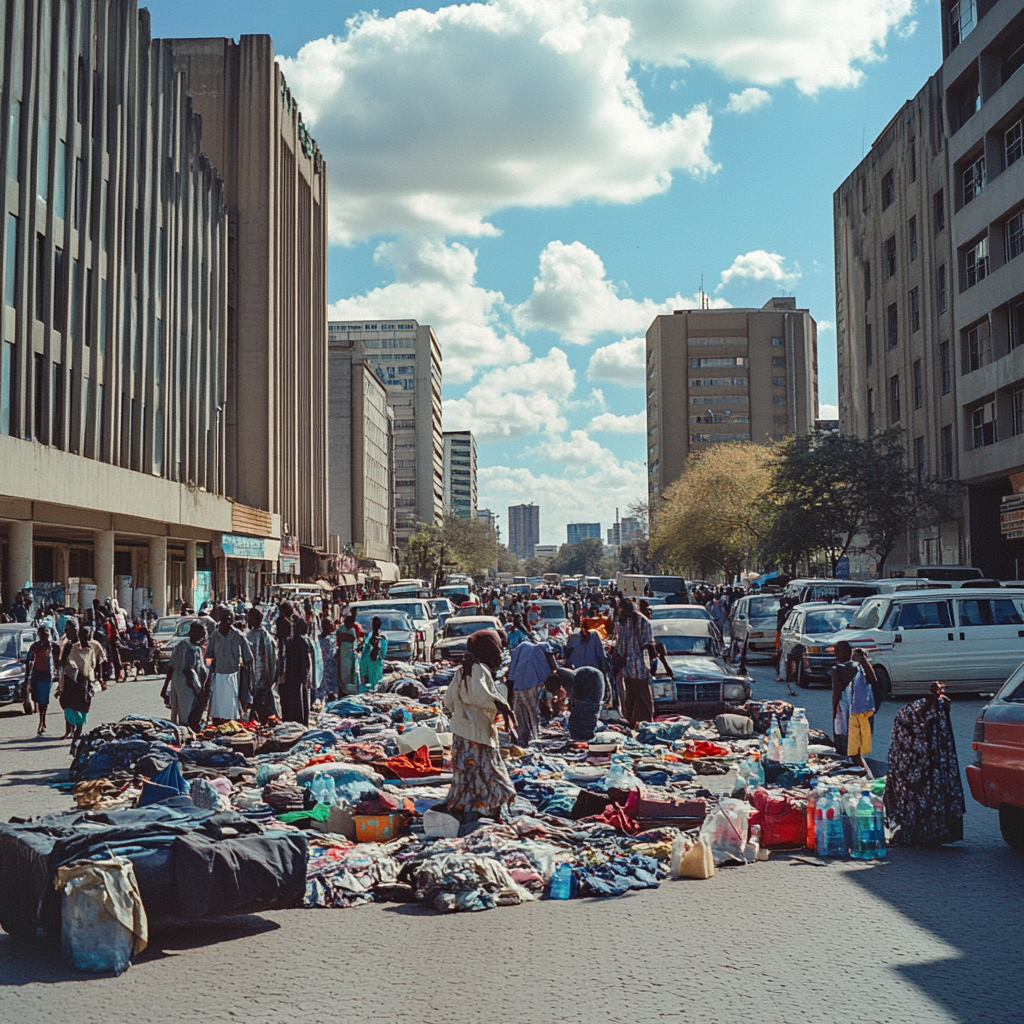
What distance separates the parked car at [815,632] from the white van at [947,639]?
1.96 metres

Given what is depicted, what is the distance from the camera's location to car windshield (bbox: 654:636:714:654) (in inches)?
776

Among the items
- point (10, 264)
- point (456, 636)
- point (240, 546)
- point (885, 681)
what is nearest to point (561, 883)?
point (885, 681)

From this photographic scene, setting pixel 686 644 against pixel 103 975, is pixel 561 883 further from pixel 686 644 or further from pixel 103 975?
pixel 686 644

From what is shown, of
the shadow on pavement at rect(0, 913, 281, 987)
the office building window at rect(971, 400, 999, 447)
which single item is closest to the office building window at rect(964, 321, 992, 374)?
the office building window at rect(971, 400, 999, 447)

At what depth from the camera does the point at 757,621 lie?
30.2 meters

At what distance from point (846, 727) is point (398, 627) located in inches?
596

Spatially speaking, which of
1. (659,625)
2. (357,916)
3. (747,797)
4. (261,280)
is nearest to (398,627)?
(659,625)

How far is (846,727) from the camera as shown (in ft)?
42.3

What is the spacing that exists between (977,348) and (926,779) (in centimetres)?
3685

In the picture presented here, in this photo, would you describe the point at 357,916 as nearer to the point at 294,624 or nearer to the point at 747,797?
the point at 747,797

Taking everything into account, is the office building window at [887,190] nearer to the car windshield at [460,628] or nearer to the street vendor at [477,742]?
the car windshield at [460,628]

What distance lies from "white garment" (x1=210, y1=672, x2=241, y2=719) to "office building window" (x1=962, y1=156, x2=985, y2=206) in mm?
35247

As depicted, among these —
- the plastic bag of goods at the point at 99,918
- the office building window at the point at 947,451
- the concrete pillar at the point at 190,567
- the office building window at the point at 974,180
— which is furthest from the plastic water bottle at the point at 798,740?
the concrete pillar at the point at 190,567

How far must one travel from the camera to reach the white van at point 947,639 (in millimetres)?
20094
